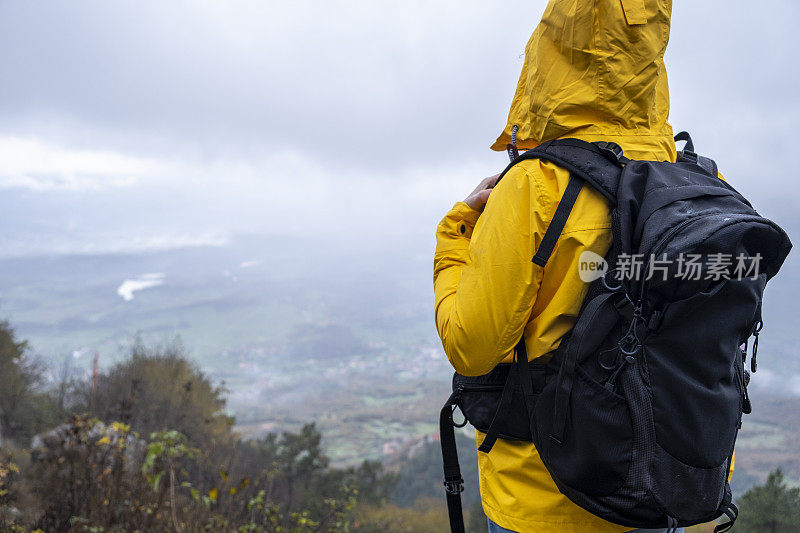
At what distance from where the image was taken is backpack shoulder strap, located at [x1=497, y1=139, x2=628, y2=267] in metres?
1.08

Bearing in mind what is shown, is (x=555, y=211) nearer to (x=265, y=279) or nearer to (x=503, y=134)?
(x=503, y=134)

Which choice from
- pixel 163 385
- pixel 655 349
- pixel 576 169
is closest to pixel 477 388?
pixel 655 349

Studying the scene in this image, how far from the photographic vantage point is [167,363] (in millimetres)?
20125

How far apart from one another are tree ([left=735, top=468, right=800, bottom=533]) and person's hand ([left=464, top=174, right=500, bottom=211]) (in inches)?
234

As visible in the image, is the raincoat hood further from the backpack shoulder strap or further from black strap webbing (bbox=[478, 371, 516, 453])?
black strap webbing (bbox=[478, 371, 516, 453])

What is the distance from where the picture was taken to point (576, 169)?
110cm

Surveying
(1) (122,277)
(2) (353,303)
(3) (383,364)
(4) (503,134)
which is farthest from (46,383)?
(1) (122,277)

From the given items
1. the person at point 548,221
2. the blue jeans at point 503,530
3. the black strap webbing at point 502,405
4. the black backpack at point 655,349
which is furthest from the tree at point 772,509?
the black strap webbing at point 502,405

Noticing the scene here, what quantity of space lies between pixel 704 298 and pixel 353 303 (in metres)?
86.9

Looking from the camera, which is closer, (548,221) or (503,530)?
(548,221)

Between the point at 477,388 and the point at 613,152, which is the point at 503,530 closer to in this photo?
the point at 477,388

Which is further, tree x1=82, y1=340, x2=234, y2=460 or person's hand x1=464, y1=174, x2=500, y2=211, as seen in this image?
tree x1=82, y1=340, x2=234, y2=460

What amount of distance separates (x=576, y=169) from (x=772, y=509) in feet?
20.3

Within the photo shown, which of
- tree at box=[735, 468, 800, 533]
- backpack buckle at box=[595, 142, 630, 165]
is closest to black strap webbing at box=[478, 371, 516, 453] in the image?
backpack buckle at box=[595, 142, 630, 165]
